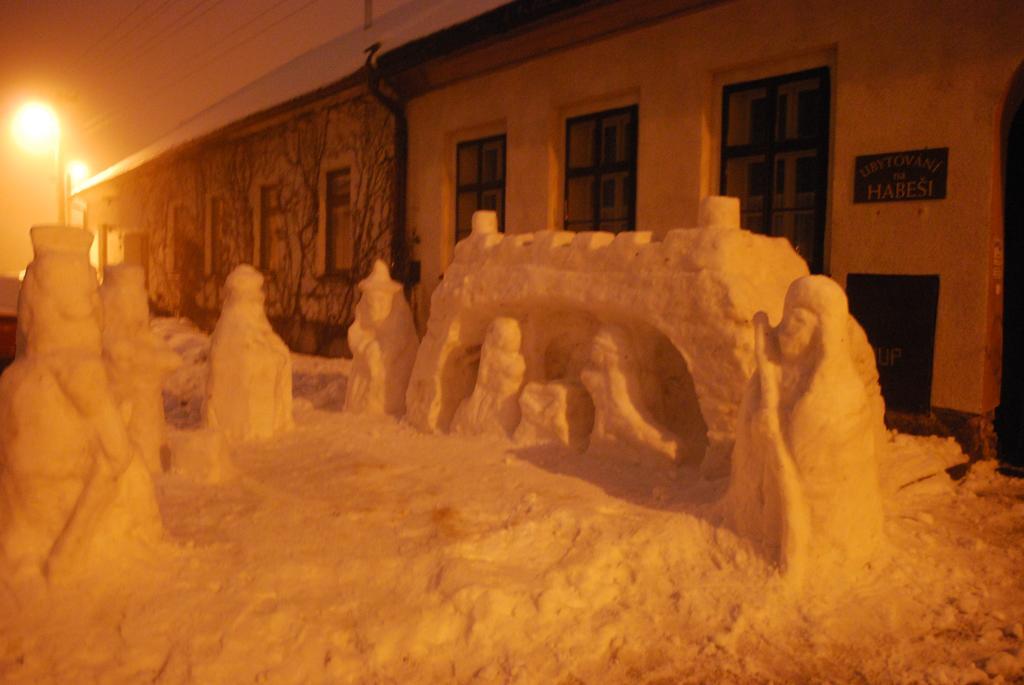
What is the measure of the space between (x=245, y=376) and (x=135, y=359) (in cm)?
137

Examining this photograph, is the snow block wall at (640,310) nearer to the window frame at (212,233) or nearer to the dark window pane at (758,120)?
the dark window pane at (758,120)

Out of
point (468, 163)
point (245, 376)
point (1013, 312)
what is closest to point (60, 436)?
point (245, 376)

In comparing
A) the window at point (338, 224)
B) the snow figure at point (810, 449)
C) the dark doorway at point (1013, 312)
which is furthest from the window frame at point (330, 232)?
the snow figure at point (810, 449)

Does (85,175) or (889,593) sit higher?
(85,175)

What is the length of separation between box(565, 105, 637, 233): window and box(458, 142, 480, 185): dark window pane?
66.3 inches

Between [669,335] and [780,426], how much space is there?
151cm

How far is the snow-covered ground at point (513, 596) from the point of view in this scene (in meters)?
2.95

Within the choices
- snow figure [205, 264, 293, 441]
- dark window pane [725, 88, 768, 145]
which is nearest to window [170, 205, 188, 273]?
snow figure [205, 264, 293, 441]

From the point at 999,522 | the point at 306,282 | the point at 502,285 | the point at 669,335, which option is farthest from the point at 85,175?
the point at 999,522

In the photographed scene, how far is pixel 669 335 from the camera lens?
520 centimetres

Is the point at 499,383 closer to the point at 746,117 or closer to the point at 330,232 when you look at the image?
the point at 746,117

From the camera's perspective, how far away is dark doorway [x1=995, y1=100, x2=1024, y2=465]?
602 centimetres

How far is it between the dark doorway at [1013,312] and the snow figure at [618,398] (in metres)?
2.79

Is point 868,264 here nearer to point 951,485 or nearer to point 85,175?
point 951,485
